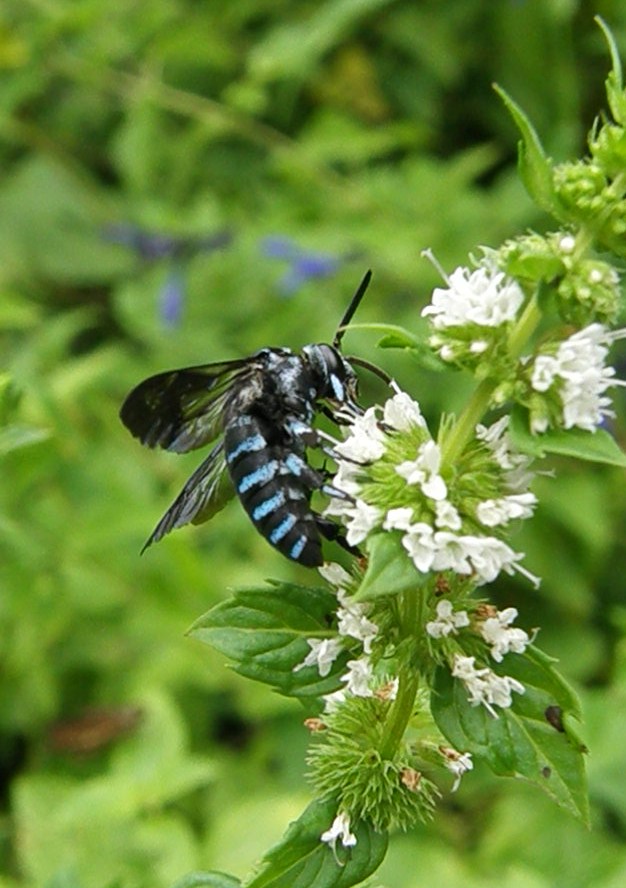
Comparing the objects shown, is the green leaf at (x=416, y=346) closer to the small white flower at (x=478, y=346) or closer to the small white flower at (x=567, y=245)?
the small white flower at (x=478, y=346)

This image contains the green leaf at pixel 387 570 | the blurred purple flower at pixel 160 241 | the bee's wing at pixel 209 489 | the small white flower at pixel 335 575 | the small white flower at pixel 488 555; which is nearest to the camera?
the green leaf at pixel 387 570

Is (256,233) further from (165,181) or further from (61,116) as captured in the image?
(61,116)

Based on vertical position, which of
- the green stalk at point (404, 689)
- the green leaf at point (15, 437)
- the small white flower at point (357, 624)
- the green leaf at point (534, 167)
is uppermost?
the green leaf at point (15, 437)

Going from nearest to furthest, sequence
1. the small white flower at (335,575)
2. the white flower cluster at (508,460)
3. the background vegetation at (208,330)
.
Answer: the white flower cluster at (508,460), the small white flower at (335,575), the background vegetation at (208,330)

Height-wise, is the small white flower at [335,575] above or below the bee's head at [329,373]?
below

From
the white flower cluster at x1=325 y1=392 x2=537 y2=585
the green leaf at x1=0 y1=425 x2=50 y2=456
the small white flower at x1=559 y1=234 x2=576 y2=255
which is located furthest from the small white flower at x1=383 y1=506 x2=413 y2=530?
the green leaf at x1=0 y1=425 x2=50 y2=456

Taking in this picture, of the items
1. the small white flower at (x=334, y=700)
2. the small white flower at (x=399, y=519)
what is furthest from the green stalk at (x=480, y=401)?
the small white flower at (x=334, y=700)
